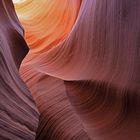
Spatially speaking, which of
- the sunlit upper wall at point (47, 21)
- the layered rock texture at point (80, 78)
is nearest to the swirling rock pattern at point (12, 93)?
the layered rock texture at point (80, 78)

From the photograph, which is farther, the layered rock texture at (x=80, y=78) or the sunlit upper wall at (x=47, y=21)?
the sunlit upper wall at (x=47, y=21)

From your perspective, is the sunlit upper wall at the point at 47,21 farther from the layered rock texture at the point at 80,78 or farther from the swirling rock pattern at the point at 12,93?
the swirling rock pattern at the point at 12,93

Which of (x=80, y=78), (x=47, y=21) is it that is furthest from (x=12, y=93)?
(x=47, y=21)

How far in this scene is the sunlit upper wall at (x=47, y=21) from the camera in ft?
4.01

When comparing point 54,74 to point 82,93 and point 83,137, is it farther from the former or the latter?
point 83,137

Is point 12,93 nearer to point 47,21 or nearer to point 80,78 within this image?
point 80,78

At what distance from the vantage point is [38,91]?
3.26ft

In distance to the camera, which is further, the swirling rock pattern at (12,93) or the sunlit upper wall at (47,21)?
the sunlit upper wall at (47,21)

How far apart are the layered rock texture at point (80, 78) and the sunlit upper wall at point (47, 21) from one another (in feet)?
0.11

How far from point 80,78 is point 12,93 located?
34 centimetres

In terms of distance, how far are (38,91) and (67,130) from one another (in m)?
0.16

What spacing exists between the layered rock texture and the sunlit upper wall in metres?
0.03

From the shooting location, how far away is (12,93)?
708mm

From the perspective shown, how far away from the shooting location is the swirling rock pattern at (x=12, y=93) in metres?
0.66
